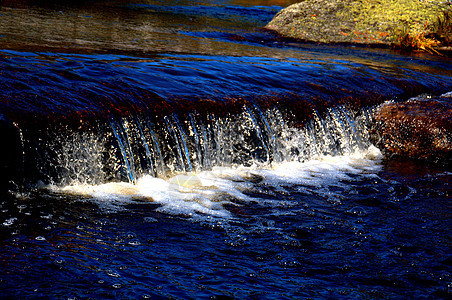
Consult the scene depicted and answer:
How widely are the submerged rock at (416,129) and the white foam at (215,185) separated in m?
0.72

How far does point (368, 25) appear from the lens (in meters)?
16.0

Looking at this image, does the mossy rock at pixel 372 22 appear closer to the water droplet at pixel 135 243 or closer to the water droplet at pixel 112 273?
the water droplet at pixel 135 243

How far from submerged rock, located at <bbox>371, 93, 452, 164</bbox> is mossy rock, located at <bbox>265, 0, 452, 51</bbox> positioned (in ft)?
24.2

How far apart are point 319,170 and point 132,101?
279 cm

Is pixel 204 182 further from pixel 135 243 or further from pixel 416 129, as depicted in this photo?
pixel 416 129

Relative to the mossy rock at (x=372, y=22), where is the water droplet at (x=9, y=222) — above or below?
below

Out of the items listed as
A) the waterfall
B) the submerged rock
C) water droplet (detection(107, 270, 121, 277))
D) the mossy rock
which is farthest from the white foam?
the mossy rock

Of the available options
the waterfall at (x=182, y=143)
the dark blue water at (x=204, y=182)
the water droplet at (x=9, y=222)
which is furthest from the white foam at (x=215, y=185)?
the water droplet at (x=9, y=222)

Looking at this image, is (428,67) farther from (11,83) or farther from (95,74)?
(11,83)

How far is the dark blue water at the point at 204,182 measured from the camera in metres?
3.86

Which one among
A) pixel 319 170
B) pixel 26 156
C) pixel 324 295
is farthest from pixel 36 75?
pixel 324 295

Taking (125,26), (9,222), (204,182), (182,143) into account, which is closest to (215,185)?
(204,182)

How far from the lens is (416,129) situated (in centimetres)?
798

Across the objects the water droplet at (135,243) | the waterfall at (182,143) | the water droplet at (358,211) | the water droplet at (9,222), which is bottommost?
the water droplet at (135,243)
